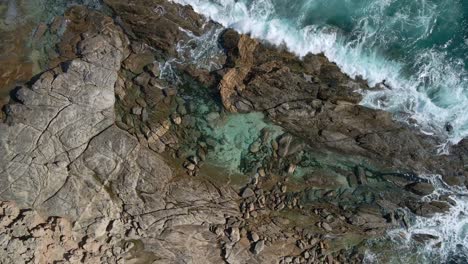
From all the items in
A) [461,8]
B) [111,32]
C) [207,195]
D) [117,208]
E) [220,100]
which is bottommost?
[117,208]

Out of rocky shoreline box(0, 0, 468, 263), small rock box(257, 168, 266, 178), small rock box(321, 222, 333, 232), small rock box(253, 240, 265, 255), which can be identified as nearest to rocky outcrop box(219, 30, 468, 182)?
rocky shoreline box(0, 0, 468, 263)

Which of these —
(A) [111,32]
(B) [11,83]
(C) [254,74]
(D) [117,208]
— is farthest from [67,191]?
(C) [254,74]

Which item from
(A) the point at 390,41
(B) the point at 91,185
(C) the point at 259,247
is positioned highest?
(A) the point at 390,41

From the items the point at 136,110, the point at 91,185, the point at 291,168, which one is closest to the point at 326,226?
the point at 291,168

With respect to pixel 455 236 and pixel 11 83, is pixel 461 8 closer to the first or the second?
pixel 455 236

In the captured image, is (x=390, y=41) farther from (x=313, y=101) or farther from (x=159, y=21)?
(x=159, y=21)

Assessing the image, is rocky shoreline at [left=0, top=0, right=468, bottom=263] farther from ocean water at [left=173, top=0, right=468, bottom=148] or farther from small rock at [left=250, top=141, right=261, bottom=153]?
ocean water at [left=173, top=0, right=468, bottom=148]

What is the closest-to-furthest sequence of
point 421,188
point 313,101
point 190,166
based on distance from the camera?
1. point 313,101
2. point 190,166
3. point 421,188
